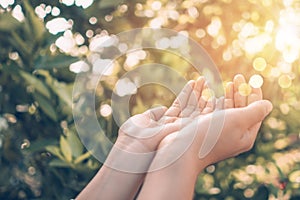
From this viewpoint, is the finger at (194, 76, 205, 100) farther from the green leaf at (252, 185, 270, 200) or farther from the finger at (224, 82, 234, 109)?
the green leaf at (252, 185, 270, 200)

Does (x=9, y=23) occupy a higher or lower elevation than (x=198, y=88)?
higher

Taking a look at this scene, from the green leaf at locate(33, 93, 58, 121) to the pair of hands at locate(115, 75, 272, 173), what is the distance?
22 centimetres

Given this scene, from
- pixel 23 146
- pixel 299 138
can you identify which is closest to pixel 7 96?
pixel 23 146

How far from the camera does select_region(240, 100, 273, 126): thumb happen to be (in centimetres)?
139

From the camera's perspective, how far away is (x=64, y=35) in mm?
1698

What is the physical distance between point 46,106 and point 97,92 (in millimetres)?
124

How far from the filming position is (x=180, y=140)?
1.36 m

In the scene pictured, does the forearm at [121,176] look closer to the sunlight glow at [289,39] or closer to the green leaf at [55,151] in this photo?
the green leaf at [55,151]

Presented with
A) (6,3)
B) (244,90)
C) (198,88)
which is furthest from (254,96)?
(6,3)

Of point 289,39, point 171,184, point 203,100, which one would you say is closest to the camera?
point 171,184

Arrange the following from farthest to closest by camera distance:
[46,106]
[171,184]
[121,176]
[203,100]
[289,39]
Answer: [289,39]
[46,106]
[203,100]
[121,176]
[171,184]

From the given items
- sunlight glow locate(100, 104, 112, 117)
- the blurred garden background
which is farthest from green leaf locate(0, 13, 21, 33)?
sunlight glow locate(100, 104, 112, 117)

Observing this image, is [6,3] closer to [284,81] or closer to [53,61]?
[53,61]

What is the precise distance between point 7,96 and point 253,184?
0.57 m
